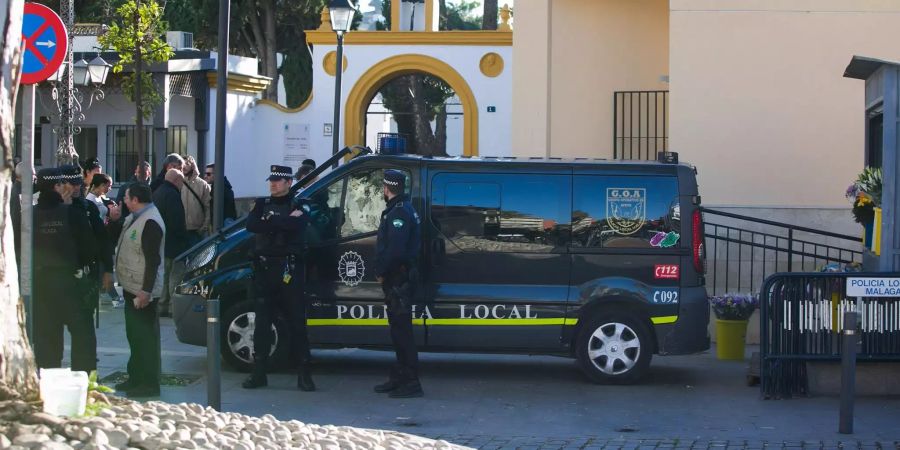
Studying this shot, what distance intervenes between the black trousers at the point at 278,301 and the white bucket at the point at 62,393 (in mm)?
3790

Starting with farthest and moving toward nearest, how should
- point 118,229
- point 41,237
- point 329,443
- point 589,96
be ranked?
1. point 589,96
2. point 118,229
3. point 41,237
4. point 329,443

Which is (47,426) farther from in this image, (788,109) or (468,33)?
(468,33)

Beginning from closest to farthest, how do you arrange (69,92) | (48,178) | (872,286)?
(48,178) → (872,286) → (69,92)

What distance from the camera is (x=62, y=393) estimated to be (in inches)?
243

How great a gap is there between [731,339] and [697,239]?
1.97m

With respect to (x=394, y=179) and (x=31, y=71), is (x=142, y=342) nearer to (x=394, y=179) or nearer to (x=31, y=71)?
(x=394, y=179)

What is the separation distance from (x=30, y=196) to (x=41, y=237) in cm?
131

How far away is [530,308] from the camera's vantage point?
10.4 metres

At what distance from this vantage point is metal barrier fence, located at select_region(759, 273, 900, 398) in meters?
9.57

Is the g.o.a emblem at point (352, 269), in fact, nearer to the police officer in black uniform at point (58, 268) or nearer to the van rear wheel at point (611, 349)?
the van rear wheel at point (611, 349)

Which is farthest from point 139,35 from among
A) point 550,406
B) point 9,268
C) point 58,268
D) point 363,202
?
point 9,268

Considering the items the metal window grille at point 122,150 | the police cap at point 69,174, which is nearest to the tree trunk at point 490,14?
the metal window grille at point 122,150

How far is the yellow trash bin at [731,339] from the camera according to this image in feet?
39.2

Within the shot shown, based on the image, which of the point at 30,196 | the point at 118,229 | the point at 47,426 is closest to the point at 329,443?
the point at 47,426
